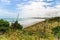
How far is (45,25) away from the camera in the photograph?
479 centimetres

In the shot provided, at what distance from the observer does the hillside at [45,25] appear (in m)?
4.82

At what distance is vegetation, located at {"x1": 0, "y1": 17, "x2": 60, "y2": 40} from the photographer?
4.25 m

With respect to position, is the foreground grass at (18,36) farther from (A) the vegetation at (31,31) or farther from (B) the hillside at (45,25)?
(B) the hillside at (45,25)

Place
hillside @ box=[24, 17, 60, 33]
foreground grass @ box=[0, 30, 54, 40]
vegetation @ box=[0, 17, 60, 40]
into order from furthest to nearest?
hillside @ box=[24, 17, 60, 33]
vegetation @ box=[0, 17, 60, 40]
foreground grass @ box=[0, 30, 54, 40]

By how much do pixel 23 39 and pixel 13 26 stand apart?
16.8 inches

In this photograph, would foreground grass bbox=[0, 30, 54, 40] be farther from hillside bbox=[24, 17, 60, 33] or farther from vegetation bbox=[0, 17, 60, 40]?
hillside bbox=[24, 17, 60, 33]

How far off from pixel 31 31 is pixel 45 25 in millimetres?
509

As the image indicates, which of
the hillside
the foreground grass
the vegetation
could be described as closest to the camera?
the foreground grass

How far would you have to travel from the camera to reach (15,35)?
13.4 ft

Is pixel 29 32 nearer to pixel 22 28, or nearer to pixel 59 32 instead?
pixel 22 28

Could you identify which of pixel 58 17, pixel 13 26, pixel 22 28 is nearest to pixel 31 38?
pixel 13 26

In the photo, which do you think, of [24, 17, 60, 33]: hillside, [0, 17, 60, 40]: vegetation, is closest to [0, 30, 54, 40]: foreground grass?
[0, 17, 60, 40]: vegetation

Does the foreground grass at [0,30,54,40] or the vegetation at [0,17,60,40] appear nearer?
the foreground grass at [0,30,54,40]

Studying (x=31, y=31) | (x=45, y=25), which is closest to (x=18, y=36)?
(x=45, y=25)
